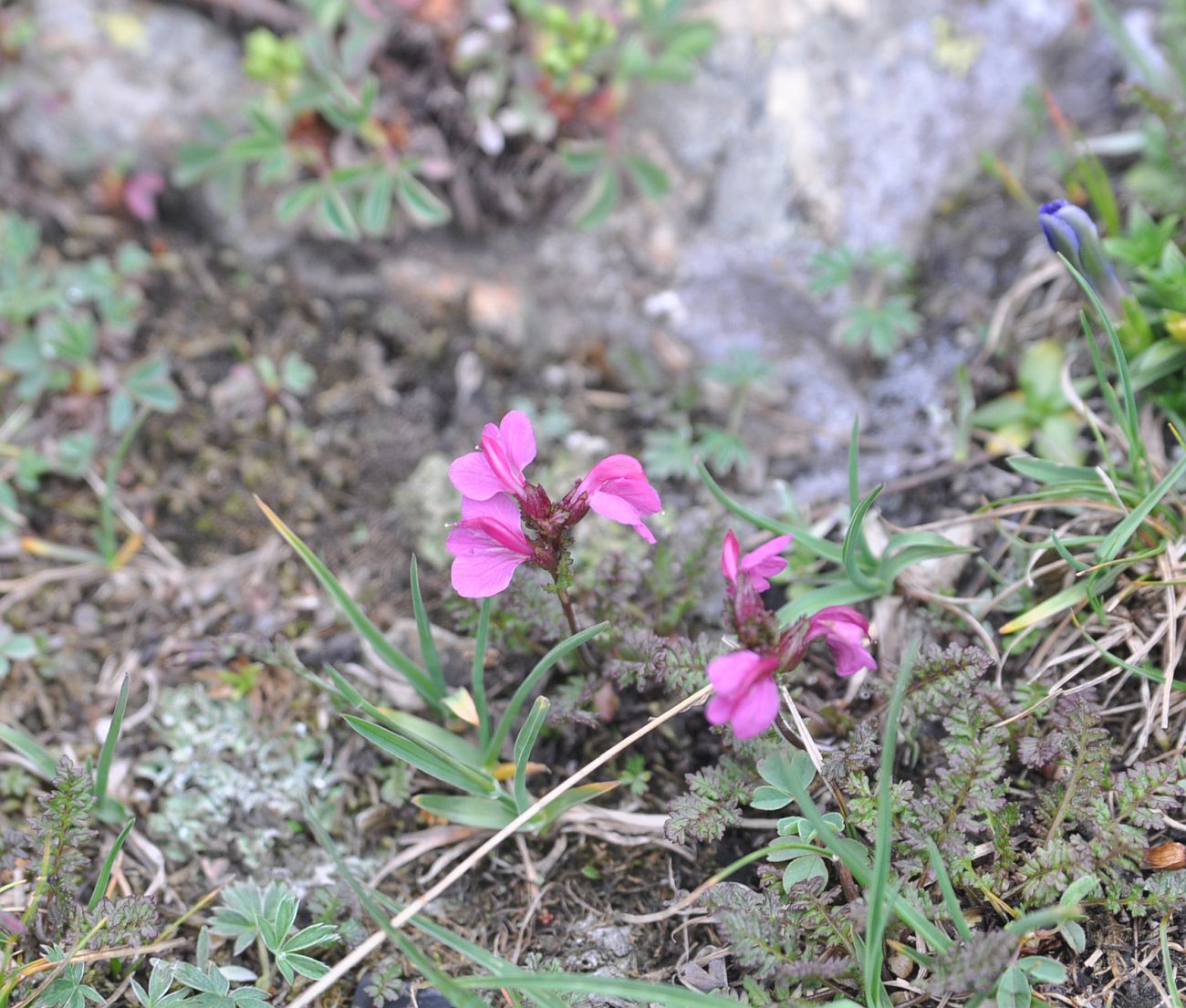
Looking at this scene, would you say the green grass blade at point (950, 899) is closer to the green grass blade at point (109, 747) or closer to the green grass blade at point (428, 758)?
the green grass blade at point (428, 758)

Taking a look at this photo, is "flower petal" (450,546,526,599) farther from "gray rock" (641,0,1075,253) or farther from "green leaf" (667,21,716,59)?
"green leaf" (667,21,716,59)

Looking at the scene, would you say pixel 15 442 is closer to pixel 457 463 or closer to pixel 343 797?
pixel 343 797

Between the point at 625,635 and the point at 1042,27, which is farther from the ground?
the point at 1042,27

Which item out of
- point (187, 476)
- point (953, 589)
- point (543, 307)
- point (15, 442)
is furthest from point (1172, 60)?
point (15, 442)

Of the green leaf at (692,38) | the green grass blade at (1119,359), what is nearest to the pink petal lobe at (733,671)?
the green grass blade at (1119,359)

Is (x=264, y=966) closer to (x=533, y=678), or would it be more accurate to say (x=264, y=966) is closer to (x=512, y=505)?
(x=533, y=678)

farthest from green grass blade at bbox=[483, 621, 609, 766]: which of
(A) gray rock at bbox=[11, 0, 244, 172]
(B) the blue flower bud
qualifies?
(A) gray rock at bbox=[11, 0, 244, 172]

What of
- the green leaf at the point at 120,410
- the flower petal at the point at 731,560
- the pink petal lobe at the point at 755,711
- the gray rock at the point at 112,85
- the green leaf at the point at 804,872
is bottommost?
the green leaf at the point at 804,872
